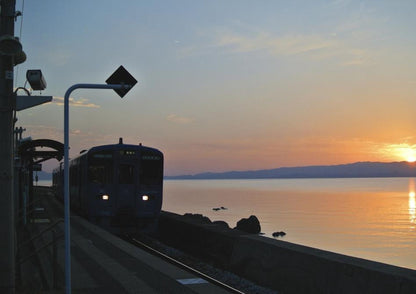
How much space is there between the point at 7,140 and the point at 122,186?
11004 mm

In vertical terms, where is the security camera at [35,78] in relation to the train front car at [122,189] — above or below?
above

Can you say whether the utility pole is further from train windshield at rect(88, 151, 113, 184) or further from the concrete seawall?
train windshield at rect(88, 151, 113, 184)

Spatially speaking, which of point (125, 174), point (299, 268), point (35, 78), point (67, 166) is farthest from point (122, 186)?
point (67, 166)

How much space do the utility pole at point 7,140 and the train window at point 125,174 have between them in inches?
428

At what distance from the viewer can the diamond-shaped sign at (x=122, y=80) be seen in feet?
20.5

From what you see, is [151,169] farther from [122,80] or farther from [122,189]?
[122,80]

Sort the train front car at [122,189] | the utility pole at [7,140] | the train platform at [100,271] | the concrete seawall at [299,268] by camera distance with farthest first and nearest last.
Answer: the train front car at [122,189] < the train platform at [100,271] < the concrete seawall at [299,268] < the utility pole at [7,140]

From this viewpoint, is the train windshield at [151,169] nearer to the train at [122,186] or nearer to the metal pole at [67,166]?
the train at [122,186]

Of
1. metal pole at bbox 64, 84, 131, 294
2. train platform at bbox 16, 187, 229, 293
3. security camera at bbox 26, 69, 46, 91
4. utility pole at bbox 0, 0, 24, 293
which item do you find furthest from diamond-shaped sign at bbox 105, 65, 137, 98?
train platform at bbox 16, 187, 229, 293

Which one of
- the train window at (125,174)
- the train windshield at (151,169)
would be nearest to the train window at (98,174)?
the train window at (125,174)

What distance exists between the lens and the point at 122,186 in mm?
17172

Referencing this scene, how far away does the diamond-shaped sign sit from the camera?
6.24 meters

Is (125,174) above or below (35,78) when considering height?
below

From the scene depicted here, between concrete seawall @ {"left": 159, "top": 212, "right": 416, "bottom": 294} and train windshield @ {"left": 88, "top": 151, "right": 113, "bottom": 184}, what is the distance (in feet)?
15.4
